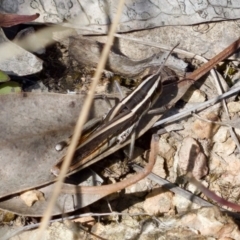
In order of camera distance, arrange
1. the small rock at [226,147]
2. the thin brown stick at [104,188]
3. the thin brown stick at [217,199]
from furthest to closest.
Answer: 1. the small rock at [226,147]
2. the thin brown stick at [104,188]
3. the thin brown stick at [217,199]

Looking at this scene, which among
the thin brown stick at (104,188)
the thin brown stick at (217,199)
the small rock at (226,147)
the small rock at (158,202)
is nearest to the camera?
the thin brown stick at (217,199)

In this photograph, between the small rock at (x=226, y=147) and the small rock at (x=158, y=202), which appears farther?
the small rock at (x=226, y=147)

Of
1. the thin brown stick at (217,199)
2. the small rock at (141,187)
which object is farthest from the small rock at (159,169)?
the thin brown stick at (217,199)

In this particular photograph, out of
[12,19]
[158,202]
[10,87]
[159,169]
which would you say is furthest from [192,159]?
[12,19]

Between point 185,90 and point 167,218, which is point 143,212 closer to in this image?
point 167,218

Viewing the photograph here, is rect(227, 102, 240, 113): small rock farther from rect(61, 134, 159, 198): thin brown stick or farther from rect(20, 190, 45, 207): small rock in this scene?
rect(20, 190, 45, 207): small rock

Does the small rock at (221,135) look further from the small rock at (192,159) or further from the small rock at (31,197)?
the small rock at (31,197)

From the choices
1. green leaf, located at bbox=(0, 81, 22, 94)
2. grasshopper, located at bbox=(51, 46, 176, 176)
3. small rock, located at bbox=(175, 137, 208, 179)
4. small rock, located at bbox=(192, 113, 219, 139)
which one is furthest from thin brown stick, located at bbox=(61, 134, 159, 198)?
green leaf, located at bbox=(0, 81, 22, 94)
